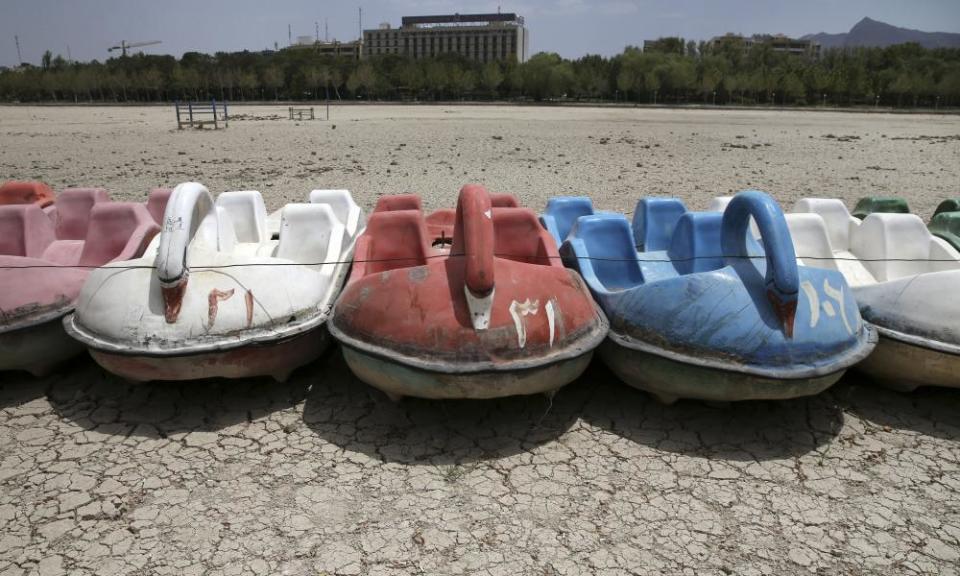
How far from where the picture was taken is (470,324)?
3.22 m

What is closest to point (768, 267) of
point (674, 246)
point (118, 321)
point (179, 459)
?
point (674, 246)

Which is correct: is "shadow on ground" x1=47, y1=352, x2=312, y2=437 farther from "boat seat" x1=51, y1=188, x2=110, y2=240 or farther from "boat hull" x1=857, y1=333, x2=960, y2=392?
"boat hull" x1=857, y1=333, x2=960, y2=392

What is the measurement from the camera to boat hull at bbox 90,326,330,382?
344 centimetres

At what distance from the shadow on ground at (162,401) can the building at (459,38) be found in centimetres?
12207

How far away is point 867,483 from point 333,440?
9.28 ft

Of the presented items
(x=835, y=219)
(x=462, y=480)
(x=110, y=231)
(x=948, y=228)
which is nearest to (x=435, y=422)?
(x=462, y=480)

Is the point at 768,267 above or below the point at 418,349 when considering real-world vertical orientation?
above

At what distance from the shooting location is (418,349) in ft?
10.7

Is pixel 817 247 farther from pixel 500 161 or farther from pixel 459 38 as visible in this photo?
pixel 459 38

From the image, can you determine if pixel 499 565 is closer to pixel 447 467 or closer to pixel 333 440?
pixel 447 467

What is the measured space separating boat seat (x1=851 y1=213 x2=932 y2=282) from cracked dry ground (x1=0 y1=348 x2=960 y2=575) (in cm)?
106

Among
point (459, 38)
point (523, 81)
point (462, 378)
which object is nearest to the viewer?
point (462, 378)

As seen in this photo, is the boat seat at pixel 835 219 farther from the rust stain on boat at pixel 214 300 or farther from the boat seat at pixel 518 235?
the rust stain on boat at pixel 214 300

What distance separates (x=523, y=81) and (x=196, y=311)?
198 ft
